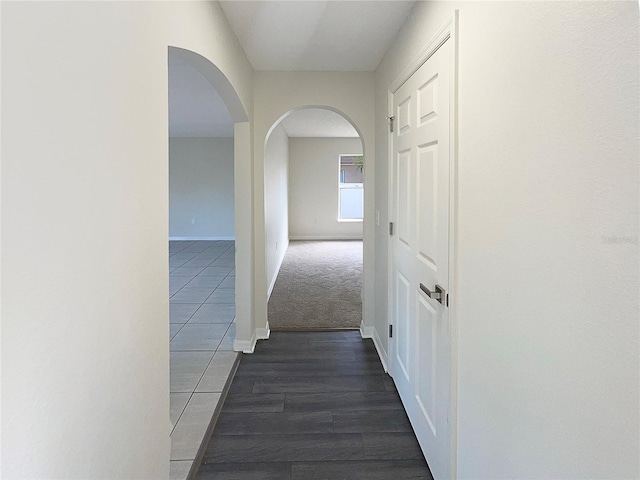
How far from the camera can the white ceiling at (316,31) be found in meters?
2.26

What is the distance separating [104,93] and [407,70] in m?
1.75

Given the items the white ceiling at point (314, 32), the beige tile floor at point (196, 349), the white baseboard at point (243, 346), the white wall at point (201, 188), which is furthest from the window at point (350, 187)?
the white baseboard at point (243, 346)

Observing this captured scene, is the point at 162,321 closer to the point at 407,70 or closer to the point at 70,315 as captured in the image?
the point at 70,315

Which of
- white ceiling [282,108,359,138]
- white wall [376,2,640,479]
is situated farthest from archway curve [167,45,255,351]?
white ceiling [282,108,359,138]

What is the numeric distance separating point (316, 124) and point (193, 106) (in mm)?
2470

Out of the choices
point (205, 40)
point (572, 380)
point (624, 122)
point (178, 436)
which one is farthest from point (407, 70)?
point (178, 436)

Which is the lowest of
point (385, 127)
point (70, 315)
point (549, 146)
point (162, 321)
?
point (162, 321)

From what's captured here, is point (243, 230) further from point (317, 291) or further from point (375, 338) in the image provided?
point (317, 291)

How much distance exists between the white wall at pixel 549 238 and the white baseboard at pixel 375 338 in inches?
60.7

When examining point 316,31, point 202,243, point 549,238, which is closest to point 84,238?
point 549,238

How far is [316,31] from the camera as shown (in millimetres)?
2609

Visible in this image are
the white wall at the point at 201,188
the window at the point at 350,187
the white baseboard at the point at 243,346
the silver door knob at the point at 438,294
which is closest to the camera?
the silver door knob at the point at 438,294

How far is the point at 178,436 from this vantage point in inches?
86.2

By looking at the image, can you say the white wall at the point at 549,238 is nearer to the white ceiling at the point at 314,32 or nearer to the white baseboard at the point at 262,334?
the white ceiling at the point at 314,32
